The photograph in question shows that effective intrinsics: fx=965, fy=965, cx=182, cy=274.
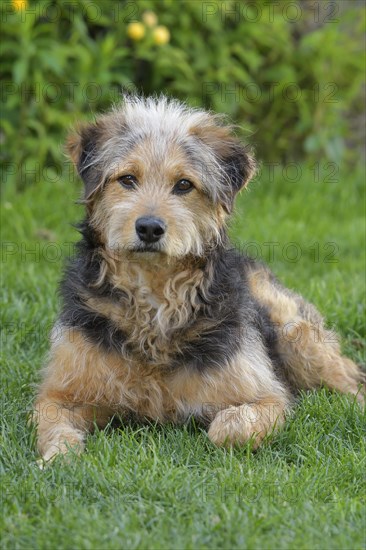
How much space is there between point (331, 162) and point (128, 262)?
19.1ft

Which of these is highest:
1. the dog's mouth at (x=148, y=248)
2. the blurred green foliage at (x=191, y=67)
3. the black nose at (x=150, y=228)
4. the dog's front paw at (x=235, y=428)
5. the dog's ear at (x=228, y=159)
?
the blurred green foliage at (x=191, y=67)

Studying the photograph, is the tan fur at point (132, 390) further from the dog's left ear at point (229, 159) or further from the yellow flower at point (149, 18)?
the yellow flower at point (149, 18)

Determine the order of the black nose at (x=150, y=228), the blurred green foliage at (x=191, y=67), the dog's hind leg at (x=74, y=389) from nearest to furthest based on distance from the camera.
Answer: the black nose at (x=150, y=228), the dog's hind leg at (x=74, y=389), the blurred green foliage at (x=191, y=67)

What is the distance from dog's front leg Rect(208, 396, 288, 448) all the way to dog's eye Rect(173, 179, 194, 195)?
1.06m

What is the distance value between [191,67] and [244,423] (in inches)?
223

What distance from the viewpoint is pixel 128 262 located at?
4625mm

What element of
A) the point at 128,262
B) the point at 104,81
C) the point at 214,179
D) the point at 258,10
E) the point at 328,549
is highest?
the point at 258,10

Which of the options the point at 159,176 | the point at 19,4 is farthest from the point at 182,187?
the point at 19,4

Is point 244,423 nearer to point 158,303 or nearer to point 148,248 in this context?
point 158,303

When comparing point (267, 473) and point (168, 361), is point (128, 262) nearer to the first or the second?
point (168, 361)

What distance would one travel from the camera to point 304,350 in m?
5.53

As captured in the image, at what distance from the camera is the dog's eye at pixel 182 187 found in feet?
15.0

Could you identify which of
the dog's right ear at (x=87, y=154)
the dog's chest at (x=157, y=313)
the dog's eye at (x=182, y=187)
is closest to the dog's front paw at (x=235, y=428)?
the dog's chest at (x=157, y=313)

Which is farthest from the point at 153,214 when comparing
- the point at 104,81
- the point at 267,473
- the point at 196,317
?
the point at 104,81
